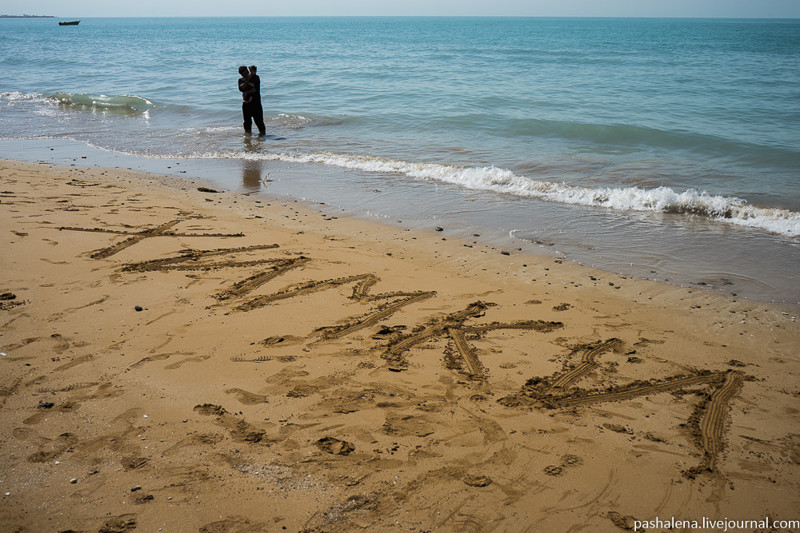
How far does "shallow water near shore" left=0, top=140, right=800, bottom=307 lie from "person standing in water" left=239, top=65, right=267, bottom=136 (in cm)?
322

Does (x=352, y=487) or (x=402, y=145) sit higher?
(x=402, y=145)

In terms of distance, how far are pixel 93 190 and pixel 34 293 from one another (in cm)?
424

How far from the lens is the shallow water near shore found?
5938 mm

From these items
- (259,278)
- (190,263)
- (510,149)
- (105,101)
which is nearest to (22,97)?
(105,101)

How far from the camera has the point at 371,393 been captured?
3480 mm

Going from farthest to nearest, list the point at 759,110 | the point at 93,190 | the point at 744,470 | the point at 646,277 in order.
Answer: the point at 759,110, the point at 93,190, the point at 646,277, the point at 744,470

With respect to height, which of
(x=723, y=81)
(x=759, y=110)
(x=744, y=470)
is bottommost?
(x=744, y=470)

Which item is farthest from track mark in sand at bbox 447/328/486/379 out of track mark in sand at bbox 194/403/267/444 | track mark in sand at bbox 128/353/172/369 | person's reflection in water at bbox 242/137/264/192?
person's reflection in water at bbox 242/137/264/192

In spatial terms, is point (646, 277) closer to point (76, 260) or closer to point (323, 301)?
point (323, 301)

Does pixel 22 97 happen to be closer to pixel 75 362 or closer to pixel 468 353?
pixel 75 362

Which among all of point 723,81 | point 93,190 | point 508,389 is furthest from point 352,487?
point 723,81

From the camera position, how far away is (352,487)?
107 inches

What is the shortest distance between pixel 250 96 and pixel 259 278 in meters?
9.54

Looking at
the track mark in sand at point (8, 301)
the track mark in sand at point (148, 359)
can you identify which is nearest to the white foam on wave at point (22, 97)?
the track mark in sand at point (8, 301)
